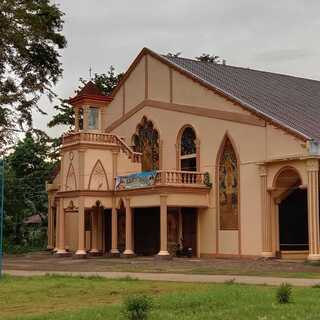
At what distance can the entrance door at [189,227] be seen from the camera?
36.7 m

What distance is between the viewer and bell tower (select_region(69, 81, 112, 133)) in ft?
130

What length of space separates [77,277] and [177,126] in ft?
58.9

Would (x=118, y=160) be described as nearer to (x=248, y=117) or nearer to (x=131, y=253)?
(x=131, y=253)

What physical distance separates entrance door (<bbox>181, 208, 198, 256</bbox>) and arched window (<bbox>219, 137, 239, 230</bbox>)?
83.2 inches

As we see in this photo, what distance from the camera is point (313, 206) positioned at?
29.5 meters

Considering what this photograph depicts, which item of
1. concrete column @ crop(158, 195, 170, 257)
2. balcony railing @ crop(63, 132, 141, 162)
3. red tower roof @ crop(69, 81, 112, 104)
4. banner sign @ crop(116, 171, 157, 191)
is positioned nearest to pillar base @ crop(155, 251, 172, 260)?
concrete column @ crop(158, 195, 170, 257)

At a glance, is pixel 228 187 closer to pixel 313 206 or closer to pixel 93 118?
pixel 313 206

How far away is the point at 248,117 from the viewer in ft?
109

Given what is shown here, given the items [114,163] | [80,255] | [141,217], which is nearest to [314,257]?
[80,255]

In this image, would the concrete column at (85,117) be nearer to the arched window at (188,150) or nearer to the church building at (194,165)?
the church building at (194,165)

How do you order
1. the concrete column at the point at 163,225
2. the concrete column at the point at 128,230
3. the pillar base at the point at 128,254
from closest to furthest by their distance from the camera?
the concrete column at the point at 163,225
the concrete column at the point at 128,230
the pillar base at the point at 128,254

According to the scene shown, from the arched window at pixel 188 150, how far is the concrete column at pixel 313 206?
8.58 metres

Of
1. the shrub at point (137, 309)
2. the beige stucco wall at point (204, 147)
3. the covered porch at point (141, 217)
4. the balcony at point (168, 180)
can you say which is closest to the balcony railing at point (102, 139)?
the beige stucco wall at point (204, 147)

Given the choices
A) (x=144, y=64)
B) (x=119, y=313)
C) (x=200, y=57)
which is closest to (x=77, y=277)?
(x=119, y=313)
